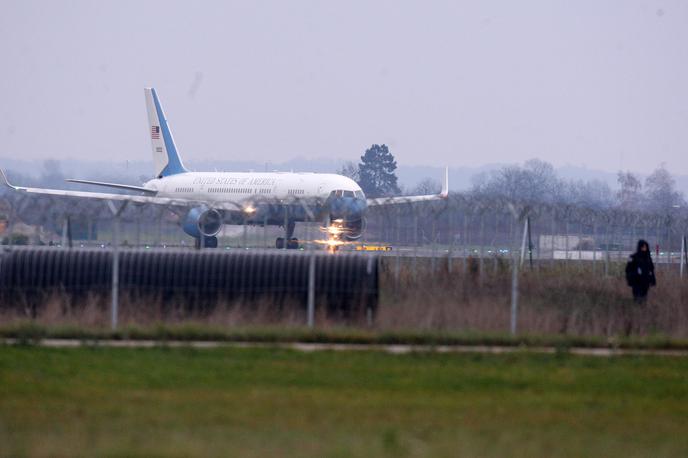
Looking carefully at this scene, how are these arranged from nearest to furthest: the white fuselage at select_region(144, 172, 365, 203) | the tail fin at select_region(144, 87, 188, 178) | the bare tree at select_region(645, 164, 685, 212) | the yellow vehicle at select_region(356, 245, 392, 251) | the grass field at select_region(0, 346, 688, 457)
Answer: the grass field at select_region(0, 346, 688, 457)
the yellow vehicle at select_region(356, 245, 392, 251)
the white fuselage at select_region(144, 172, 365, 203)
the tail fin at select_region(144, 87, 188, 178)
the bare tree at select_region(645, 164, 685, 212)

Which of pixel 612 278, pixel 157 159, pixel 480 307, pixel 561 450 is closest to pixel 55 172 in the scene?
pixel 157 159

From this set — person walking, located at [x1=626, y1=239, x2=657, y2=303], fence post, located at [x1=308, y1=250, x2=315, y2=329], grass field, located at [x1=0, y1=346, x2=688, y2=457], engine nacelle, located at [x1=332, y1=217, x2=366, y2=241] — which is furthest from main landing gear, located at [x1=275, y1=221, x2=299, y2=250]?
grass field, located at [x1=0, y1=346, x2=688, y2=457]

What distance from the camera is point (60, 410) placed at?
13000 mm

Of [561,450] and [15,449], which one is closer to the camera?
[15,449]

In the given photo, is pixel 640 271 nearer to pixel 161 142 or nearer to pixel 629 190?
pixel 161 142

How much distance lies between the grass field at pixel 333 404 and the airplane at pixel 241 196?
19095 mm

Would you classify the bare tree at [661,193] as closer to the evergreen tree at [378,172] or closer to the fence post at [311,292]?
the evergreen tree at [378,172]

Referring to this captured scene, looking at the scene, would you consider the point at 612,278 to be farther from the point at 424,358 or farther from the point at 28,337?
the point at 28,337

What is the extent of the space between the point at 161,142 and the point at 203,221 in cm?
1916

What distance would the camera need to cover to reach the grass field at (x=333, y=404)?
37.1 feet

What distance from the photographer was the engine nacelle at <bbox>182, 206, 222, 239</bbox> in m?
44.8

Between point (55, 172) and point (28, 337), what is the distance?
68.5m

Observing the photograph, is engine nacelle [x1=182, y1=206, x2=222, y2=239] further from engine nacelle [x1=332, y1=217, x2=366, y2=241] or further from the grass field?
the grass field

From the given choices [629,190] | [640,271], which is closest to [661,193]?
[629,190]
